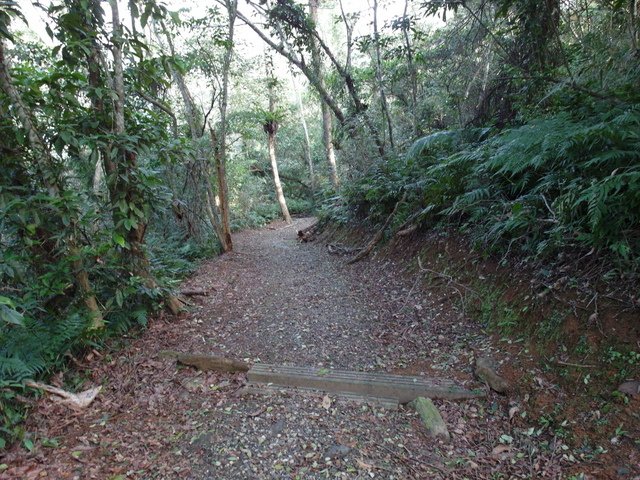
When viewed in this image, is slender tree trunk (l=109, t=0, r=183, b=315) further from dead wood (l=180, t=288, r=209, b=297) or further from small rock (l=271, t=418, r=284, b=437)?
small rock (l=271, t=418, r=284, b=437)

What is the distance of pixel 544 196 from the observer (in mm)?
3574

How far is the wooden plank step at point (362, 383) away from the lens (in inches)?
120

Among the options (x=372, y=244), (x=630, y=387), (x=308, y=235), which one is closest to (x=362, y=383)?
(x=630, y=387)

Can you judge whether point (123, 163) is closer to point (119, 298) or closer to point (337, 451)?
point (119, 298)

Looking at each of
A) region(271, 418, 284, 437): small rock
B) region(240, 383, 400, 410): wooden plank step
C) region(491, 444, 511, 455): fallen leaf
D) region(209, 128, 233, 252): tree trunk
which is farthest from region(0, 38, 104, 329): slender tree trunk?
region(209, 128, 233, 252): tree trunk

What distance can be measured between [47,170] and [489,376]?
4643 mm

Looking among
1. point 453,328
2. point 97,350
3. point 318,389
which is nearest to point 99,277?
point 97,350

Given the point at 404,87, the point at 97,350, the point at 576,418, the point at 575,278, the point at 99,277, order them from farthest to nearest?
the point at 404,87, the point at 99,277, the point at 97,350, the point at 575,278, the point at 576,418

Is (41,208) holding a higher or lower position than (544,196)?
higher

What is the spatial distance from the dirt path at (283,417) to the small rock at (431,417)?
0.06m

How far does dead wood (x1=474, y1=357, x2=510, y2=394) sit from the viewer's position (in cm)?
289

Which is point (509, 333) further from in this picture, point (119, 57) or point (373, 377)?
point (119, 57)

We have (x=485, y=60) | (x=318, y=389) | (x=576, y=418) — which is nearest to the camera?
(x=576, y=418)

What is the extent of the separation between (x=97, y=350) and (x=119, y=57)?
11.1ft
